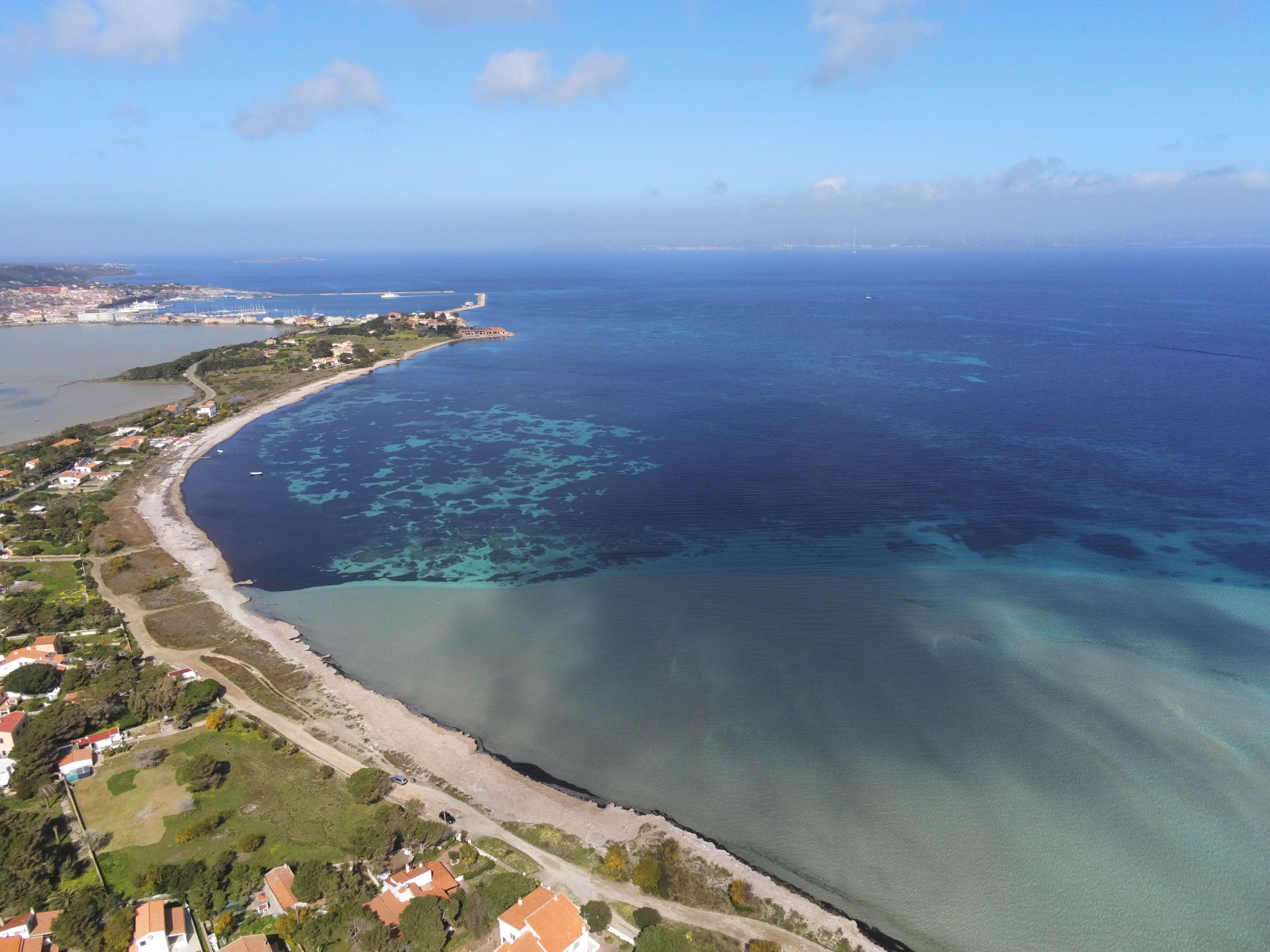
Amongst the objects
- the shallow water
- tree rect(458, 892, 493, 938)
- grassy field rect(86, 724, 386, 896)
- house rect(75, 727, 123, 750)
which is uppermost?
the shallow water

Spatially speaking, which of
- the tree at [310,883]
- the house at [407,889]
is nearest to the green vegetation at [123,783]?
the tree at [310,883]

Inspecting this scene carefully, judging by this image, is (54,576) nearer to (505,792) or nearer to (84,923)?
(84,923)

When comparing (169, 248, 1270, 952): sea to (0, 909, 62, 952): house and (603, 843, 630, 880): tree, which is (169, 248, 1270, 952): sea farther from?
(0, 909, 62, 952): house

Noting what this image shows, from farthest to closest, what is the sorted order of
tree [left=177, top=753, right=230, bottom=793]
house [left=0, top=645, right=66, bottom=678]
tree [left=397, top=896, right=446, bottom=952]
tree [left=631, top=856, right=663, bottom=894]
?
house [left=0, top=645, right=66, bottom=678] < tree [left=177, top=753, right=230, bottom=793] < tree [left=631, top=856, right=663, bottom=894] < tree [left=397, top=896, right=446, bottom=952]

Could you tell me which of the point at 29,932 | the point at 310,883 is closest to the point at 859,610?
the point at 310,883

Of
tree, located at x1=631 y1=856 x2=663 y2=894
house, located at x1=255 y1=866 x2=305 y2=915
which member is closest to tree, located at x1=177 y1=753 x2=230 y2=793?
house, located at x1=255 y1=866 x2=305 y2=915

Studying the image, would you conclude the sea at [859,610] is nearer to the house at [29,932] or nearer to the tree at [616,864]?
the tree at [616,864]
